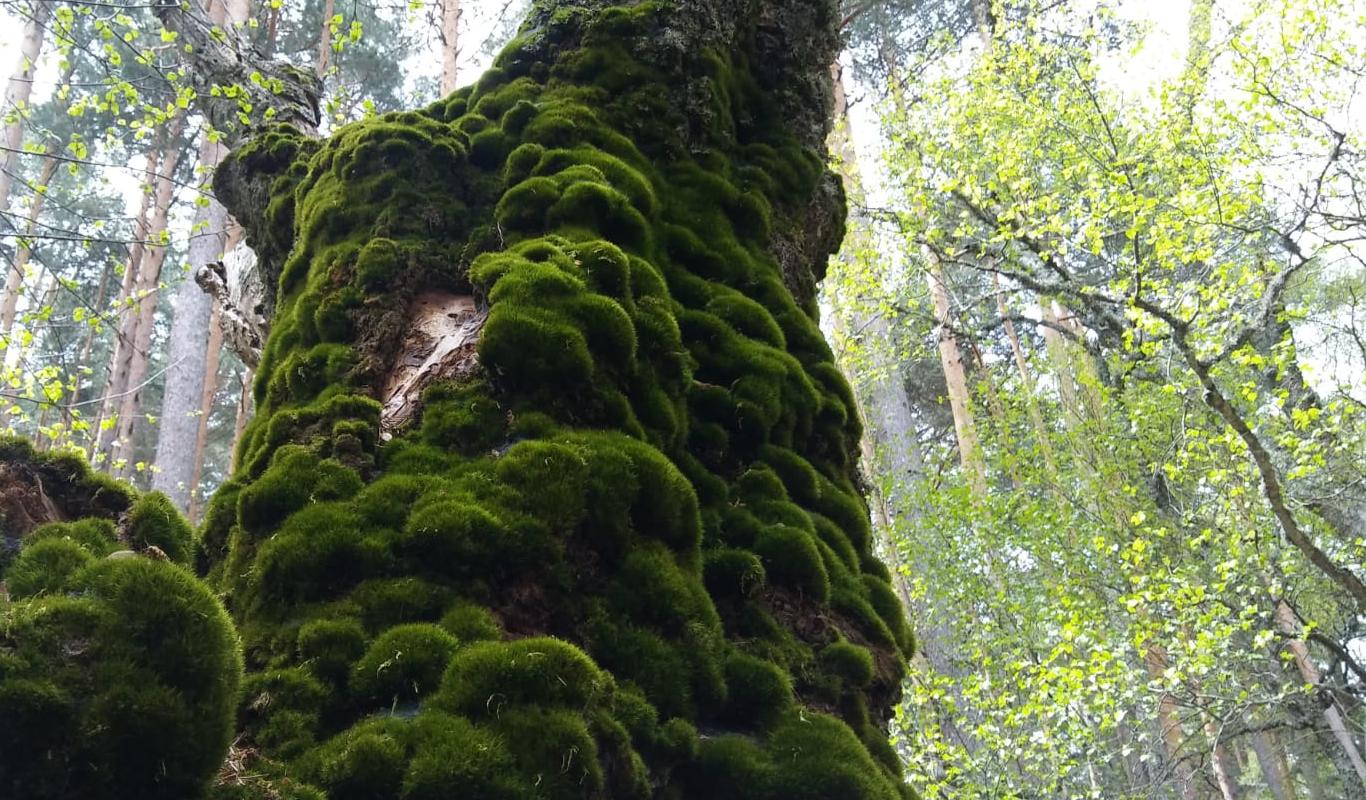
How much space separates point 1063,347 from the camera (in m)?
13.1

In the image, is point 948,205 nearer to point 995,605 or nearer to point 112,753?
point 995,605

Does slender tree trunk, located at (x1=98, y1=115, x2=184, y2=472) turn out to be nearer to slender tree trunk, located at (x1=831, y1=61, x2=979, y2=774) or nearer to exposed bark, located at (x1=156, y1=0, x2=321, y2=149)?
exposed bark, located at (x1=156, y1=0, x2=321, y2=149)

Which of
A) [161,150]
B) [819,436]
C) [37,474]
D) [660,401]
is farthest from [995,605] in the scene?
[161,150]

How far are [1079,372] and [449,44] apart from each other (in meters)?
10.0

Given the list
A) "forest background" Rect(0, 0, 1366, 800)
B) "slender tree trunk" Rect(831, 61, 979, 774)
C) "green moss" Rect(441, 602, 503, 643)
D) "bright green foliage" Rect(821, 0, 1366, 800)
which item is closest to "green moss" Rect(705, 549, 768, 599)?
"green moss" Rect(441, 602, 503, 643)

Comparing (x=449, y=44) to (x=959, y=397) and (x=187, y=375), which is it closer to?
(x=187, y=375)

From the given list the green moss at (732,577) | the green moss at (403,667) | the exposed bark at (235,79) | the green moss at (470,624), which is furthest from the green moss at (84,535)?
the exposed bark at (235,79)

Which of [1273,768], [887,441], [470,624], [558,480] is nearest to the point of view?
[470,624]

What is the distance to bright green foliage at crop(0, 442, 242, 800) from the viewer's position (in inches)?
48.6

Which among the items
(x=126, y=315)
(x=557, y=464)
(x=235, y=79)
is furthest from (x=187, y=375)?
(x=557, y=464)

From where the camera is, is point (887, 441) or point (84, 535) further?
point (887, 441)

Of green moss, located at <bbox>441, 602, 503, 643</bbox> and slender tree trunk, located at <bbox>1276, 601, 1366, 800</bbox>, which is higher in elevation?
slender tree trunk, located at <bbox>1276, 601, 1366, 800</bbox>

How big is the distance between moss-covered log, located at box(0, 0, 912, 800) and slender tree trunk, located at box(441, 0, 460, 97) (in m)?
8.58

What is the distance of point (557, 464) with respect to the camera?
7.79 feet
